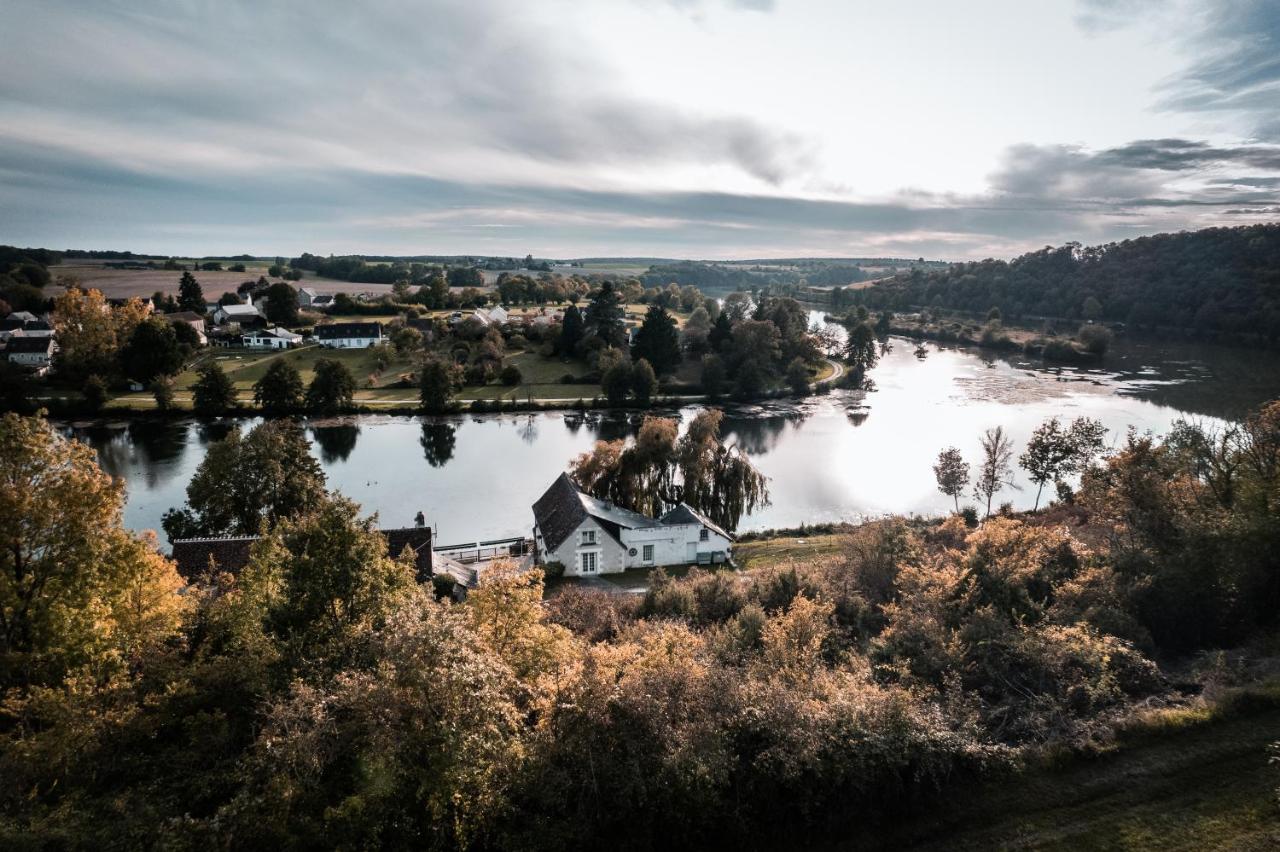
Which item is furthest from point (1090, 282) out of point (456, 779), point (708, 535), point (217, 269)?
point (217, 269)

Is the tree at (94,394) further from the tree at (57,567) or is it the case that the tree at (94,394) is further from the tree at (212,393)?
the tree at (57,567)

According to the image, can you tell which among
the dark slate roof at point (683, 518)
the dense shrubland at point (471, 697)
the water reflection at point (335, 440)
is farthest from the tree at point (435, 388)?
the dense shrubland at point (471, 697)

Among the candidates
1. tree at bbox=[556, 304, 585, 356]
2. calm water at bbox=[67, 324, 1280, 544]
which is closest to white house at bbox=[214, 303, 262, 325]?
calm water at bbox=[67, 324, 1280, 544]

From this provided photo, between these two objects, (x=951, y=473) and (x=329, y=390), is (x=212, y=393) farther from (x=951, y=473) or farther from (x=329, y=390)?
(x=951, y=473)

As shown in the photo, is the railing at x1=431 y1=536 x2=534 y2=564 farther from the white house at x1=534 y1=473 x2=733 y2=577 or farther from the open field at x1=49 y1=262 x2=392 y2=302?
the open field at x1=49 y1=262 x2=392 y2=302

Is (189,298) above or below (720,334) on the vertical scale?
above

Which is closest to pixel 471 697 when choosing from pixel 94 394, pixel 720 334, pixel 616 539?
pixel 616 539

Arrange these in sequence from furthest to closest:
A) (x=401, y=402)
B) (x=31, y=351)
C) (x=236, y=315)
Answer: (x=236, y=315)
(x=31, y=351)
(x=401, y=402)
